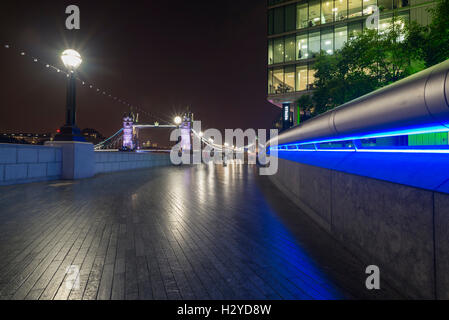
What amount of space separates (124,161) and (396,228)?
18114 millimetres

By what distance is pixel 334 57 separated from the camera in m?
13.2

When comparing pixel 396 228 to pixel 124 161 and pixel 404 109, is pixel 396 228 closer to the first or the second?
pixel 404 109

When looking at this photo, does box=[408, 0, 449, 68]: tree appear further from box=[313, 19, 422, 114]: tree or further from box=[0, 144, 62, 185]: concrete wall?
box=[0, 144, 62, 185]: concrete wall

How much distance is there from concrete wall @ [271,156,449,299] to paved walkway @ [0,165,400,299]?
0.82 ft

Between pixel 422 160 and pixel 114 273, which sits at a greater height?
pixel 422 160

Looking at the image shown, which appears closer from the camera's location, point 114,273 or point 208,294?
point 208,294

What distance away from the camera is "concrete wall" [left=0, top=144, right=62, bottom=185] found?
30.3 ft

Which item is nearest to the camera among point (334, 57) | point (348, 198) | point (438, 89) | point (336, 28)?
point (438, 89)

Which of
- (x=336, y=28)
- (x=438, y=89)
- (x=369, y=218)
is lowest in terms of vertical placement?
(x=369, y=218)

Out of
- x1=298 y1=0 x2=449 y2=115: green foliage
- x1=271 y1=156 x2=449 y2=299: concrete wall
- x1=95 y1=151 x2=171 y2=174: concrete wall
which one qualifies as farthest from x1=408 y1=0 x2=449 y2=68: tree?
x1=95 y1=151 x2=171 y2=174: concrete wall

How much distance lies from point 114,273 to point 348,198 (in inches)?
119

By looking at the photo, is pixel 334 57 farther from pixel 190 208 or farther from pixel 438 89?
pixel 438 89
